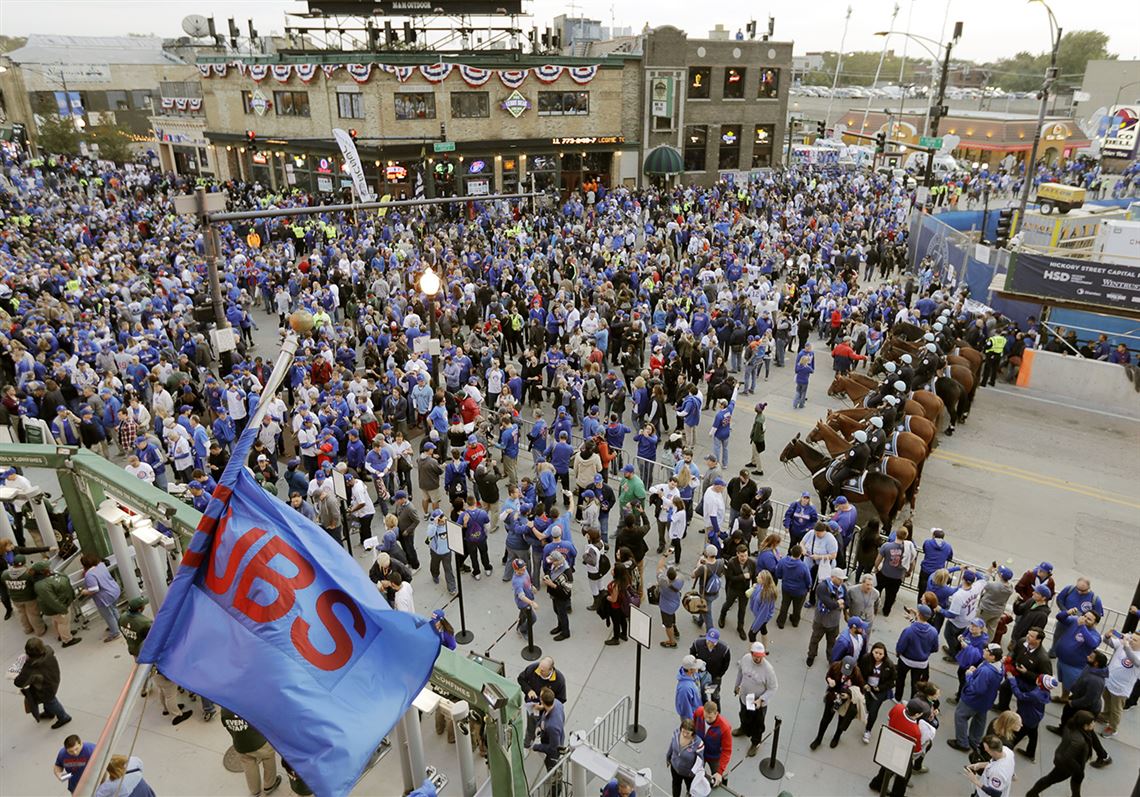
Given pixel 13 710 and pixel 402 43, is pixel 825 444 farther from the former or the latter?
pixel 402 43

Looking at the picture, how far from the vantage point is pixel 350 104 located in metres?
44.3

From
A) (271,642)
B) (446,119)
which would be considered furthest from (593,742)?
(446,119)

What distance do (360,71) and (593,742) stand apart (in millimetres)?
42123

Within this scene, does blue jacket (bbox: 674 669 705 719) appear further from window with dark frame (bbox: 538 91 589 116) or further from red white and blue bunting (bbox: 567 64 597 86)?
red white and blue bunting (bbox: 567 64 597 86)

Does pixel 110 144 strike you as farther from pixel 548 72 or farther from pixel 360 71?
pixel 548 72

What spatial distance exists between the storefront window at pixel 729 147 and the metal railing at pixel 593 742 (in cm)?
5021

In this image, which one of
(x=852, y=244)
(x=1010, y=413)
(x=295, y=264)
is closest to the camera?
(x=1010, y=413)

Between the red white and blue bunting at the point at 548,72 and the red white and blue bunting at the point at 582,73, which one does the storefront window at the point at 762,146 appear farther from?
the red white and blue bunting at the point at 548,72

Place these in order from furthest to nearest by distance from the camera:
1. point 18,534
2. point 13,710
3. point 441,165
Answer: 1. point 441,165
2. point 18,534
3. point 13,710

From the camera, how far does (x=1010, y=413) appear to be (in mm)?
19844

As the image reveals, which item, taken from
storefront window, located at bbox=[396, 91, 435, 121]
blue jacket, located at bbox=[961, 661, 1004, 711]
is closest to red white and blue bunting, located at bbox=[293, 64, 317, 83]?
storefront window, located at bbox=[396, 91, 435, 121]

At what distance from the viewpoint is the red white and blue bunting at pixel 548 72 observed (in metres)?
46.7

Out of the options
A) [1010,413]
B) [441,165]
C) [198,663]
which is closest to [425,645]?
[198,663]

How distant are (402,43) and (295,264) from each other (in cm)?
2697
